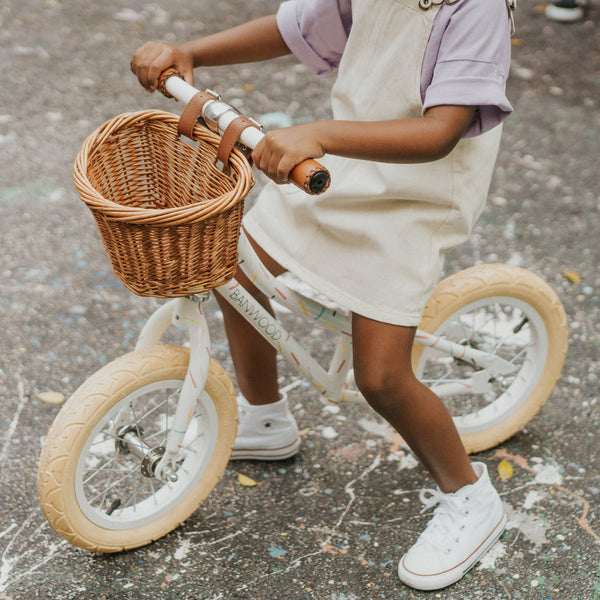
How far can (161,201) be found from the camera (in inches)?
75.9

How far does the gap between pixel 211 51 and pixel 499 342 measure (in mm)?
1138

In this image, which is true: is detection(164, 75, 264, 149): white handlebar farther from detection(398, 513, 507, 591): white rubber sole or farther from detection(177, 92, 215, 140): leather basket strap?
detection(398, 513, 507, 591): white rubber sole

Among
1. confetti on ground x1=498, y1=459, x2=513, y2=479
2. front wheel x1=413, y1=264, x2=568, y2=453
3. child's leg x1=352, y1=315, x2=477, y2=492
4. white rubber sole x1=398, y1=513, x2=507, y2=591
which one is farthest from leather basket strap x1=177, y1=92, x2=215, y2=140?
confetti on ground x1=498, y1=459, x2=513, y2=479

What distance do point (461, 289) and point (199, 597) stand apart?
1001 millimetres

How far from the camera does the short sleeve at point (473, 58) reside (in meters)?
1.62

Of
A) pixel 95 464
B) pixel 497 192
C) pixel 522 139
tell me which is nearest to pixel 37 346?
pixel 95 464

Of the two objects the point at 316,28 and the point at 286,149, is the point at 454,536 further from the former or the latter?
the point at 316,28

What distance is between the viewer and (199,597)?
2.05 m

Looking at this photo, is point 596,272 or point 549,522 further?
point 596,272

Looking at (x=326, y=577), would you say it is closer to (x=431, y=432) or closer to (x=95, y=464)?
(x=431, y=432)

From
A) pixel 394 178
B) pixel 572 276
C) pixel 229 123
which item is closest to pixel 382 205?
pixel 394 178

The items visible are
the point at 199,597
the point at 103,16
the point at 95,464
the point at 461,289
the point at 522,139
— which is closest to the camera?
the point at 199,597

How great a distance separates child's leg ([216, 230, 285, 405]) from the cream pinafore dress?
0.50ft

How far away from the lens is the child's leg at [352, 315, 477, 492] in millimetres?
1916
